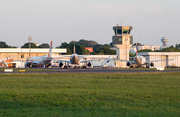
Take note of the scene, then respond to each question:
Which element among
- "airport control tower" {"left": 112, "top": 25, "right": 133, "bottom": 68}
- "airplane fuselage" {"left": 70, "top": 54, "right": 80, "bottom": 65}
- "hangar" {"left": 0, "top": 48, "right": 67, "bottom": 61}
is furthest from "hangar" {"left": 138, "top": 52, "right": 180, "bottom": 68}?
"airplane fuselage" {"left": 70, "top": 54, "right": 80, "bottom": 65}

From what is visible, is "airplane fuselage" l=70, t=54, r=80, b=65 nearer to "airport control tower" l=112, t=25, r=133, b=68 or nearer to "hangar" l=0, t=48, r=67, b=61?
"airport control tower" l=112, t=25, r=133, b=68

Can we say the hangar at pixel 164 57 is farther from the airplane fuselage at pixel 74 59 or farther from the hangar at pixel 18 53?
the airplane fuselage at pixel 74 59

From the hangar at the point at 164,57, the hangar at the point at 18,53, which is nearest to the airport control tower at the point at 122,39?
the hangar at the point at 164,57

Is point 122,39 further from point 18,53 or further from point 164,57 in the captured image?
point 18,53

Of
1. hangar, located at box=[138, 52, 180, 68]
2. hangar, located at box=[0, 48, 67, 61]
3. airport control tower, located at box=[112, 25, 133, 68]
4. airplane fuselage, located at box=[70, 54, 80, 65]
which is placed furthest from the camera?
airport control tower, located at box=[112, 25, 133, 68]

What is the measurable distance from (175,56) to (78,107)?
109266 millimetres

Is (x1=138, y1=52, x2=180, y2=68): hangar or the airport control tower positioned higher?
the airport control tower

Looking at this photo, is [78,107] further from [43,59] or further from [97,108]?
[43,59]

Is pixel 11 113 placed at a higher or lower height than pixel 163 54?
lower

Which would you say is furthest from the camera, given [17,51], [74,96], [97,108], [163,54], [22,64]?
[17,51]

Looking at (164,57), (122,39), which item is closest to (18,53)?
(122,39)

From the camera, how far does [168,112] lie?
1248cm

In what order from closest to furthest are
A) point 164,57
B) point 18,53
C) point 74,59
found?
point 74,59 → point 164,57 → point 18,53

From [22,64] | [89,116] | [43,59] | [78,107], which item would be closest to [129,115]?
[89,116]
